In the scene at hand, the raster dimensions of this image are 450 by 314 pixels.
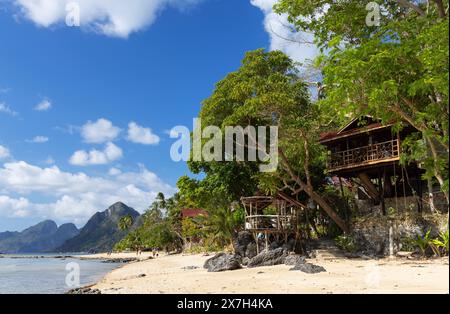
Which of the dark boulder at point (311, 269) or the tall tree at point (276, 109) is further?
the tall tree at point (276, 109)

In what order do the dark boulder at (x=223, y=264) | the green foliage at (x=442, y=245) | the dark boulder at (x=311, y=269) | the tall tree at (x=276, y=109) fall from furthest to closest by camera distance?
1. the tall tree at (x=276, y=109)
2. the dark boulder at (x=223, y=264)
3. the green foliage at (x=442, y=245)
4. the dark boulder at (x=311, y=269)

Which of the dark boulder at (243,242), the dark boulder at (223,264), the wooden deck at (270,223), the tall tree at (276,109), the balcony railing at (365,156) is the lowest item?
the dark boulder at (223,264)

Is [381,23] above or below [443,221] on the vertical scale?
above

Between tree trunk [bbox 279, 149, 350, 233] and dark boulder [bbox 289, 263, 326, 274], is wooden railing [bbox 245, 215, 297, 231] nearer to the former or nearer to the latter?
tree trunk [bbox 279, 149, 350, 233]

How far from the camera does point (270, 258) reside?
65.7 feet

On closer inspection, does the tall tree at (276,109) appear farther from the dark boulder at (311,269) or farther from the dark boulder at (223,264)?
the dark boulder at (311,269)

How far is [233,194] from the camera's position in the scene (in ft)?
83.5

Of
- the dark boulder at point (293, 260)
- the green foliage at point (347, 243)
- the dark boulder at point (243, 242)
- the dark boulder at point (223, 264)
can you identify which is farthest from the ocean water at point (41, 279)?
the green foliage at point (347, 243)

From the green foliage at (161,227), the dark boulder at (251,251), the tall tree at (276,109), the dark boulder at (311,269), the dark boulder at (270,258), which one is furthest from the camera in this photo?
the green foliage at (161,227)

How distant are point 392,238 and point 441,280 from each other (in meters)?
10.4

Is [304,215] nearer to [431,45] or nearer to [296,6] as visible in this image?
[296,6]

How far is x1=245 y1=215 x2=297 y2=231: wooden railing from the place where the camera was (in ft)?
73.9

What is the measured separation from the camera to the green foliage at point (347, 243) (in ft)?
68.0
